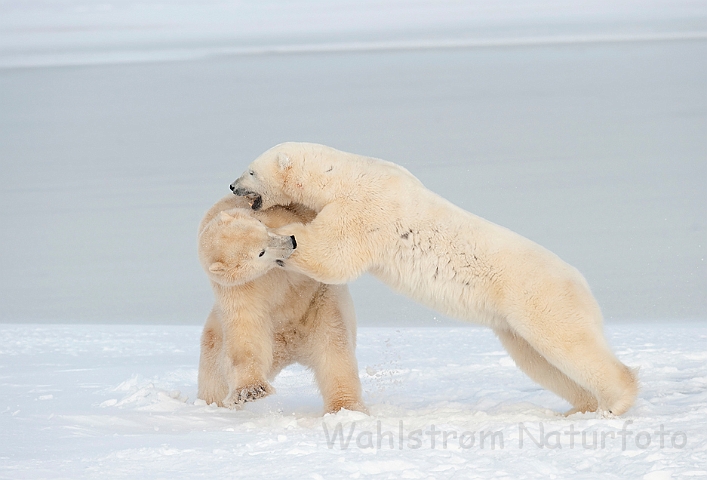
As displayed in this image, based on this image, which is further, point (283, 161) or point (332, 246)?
point (283, 161)

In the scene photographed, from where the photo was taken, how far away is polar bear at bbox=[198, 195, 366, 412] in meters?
3.80

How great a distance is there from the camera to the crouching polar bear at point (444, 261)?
377cm

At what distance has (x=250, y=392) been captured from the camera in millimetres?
3799

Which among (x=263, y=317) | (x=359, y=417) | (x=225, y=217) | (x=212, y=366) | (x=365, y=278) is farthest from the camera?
(x=365, y=278)

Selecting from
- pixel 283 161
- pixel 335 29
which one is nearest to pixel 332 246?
pixel 283 161

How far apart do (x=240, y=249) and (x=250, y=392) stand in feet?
1.96

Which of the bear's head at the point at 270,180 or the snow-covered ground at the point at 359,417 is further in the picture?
the bear's head at the point at 270,180

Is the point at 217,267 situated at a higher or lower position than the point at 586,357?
higher

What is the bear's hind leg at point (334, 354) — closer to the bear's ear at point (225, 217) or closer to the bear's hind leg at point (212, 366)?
the bear's hind leg at point (212, 366)

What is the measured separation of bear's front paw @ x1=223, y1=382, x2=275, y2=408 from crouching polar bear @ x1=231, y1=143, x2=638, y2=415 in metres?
0.51

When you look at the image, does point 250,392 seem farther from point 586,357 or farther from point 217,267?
point 586,357

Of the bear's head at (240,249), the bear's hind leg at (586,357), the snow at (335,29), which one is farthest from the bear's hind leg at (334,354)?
the snow at (335,29)

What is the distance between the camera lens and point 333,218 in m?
3.89

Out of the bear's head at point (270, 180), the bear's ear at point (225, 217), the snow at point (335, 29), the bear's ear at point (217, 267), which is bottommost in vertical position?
the bear's ear at point (217, 267)
